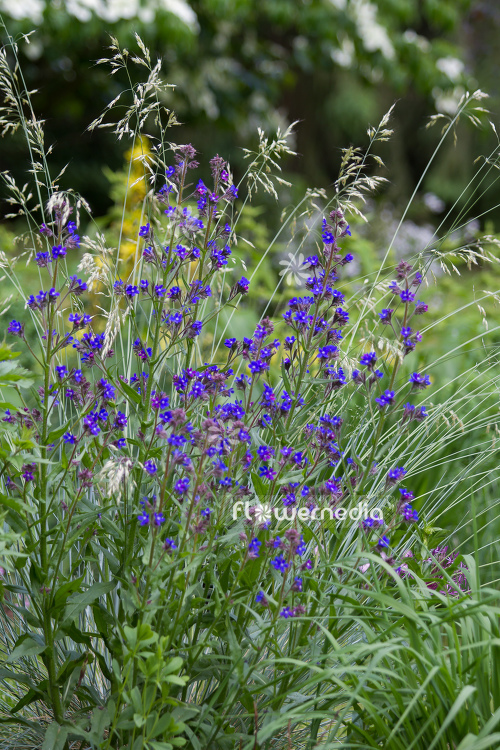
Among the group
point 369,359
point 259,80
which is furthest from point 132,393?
point 259,80

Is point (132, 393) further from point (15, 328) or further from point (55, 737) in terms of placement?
point (55, 737)

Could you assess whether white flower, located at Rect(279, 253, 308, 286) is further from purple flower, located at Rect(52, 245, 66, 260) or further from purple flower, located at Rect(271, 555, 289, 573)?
purple flower, located at Rect(271, 555, 289, 573)

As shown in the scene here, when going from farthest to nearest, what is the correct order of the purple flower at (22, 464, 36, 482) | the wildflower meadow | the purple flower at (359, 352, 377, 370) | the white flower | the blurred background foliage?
the blurred background foliage → the white flower → the purple flower at (359, 352, 377, 370) → the purple flower at (22, 464, 36, 482) → the wildflower meadow

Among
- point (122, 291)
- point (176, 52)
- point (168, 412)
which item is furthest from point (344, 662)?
point (176, 52)

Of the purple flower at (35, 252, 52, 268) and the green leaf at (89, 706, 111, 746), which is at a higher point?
the purple flower at (35, 252, 52, 268)

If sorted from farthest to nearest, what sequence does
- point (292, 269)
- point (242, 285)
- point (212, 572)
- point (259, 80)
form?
point (259, 80)
point (292, 269)
point (242, 285)
point (212, 572)

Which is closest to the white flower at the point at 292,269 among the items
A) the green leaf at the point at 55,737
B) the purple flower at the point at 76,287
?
the purple flower at the point at 76,287

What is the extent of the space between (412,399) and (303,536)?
1854mm

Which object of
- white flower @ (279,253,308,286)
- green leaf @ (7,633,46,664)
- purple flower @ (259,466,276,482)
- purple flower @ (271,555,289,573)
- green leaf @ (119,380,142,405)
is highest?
white flower @ (279,253,308,286)

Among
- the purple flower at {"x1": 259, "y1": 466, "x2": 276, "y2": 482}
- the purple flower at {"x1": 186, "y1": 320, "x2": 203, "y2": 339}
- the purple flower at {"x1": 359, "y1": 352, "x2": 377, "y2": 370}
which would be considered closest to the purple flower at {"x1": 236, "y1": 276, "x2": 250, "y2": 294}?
the purple flower at {"x1": 186, "y1": 320, "x2": 203, "y2": 339}

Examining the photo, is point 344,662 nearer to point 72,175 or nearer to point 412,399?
point 412,399

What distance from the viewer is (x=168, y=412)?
1343 mm

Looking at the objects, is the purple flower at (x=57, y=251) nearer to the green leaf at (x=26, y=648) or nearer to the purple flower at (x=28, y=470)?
the purple flower at (x=28, y=470)

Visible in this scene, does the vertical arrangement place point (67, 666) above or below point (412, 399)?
below
